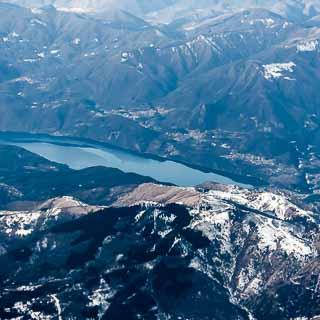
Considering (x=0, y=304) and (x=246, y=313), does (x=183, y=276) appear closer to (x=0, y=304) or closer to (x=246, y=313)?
(x=246, y=313)

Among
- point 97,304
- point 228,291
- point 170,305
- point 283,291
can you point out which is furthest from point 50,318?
point 283,291

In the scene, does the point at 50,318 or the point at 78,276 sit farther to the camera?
the point at 78,276

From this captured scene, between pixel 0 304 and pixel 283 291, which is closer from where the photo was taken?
pixel 0 304

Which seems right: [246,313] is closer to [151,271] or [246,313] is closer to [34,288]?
[151,271]

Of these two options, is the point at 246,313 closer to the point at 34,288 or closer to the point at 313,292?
the point at 313,292

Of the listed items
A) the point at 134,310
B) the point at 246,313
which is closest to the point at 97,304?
the point at 134,310

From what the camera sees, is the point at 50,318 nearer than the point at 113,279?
Yes

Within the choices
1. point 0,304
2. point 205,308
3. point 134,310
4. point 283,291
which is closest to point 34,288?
point 0,304
